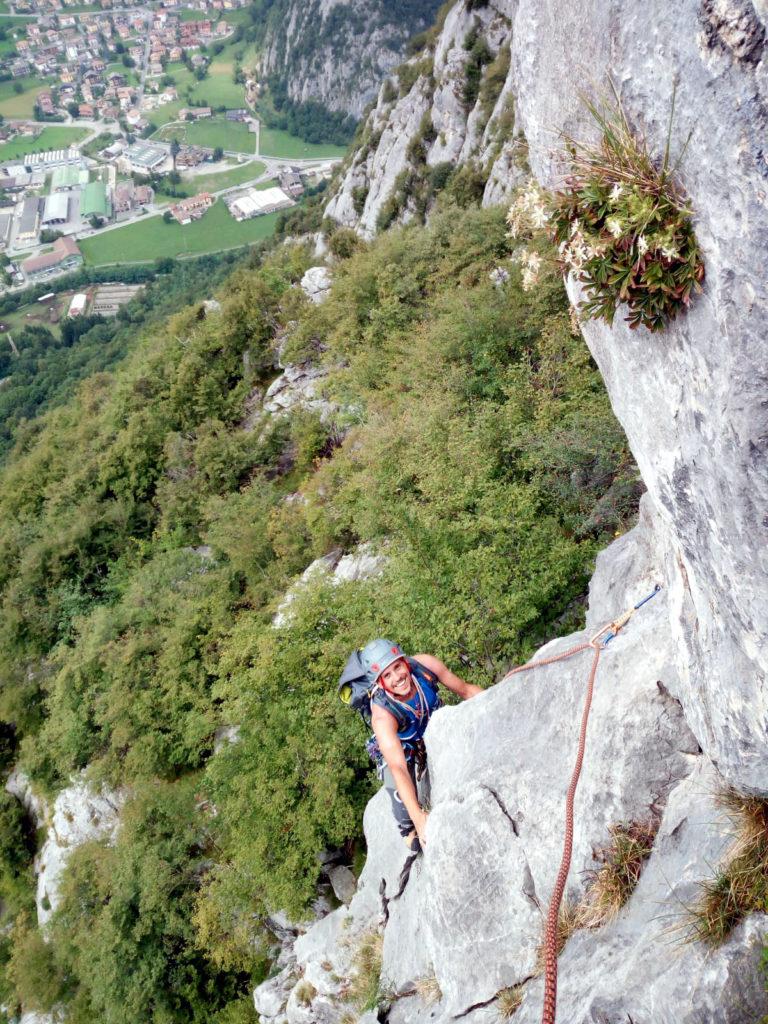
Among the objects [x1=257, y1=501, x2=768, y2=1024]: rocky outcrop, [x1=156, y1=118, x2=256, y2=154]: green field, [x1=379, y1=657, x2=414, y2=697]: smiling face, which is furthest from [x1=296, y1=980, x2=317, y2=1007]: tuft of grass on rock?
[x1=156, y1=118, x2=256, y2=154]: green field

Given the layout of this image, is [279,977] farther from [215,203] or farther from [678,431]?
[215,203]

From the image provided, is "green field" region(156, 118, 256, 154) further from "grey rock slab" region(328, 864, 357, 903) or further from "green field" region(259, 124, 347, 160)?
"grey rock slab" region(328, 864, 357, 903)

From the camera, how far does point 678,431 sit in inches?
152

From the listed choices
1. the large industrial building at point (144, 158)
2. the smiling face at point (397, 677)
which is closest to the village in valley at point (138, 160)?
the large industrial building at point (144, 158)

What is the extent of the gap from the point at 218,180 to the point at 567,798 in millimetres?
Answer: 162915

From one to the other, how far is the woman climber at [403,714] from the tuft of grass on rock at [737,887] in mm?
3141

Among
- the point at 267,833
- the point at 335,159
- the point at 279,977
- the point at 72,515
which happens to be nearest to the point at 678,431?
the point at 279,977

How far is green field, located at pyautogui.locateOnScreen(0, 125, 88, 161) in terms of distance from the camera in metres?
157

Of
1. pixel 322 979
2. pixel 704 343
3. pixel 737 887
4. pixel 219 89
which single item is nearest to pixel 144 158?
pixel 219 89

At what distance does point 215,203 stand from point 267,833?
144 meters

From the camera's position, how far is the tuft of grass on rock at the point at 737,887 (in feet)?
12.1

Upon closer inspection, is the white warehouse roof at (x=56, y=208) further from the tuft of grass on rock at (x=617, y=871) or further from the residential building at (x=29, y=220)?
the tuft of grass on rock at (x=617, y=871)

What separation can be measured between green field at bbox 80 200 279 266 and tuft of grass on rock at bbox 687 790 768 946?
129 m

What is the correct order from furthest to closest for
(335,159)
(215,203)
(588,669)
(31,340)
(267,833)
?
(335,159)
(215,203)
(31,340)
(267,833)
(588,669)
